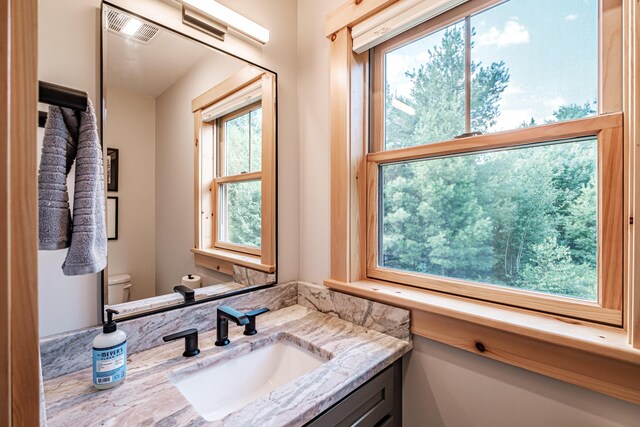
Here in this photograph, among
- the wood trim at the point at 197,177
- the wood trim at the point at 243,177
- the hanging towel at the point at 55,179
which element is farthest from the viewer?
the wood trim at the point at 243,177

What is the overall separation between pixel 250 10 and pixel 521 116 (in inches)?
43.9

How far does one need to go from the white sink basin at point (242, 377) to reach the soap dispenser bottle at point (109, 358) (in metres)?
0.14

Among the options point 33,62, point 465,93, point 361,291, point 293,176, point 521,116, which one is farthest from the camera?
point 293,176

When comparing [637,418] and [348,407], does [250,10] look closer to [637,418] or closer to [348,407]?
[348,407]

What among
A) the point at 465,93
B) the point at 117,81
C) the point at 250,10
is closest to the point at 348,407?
the point at 465,93

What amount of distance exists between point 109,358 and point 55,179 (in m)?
0.46

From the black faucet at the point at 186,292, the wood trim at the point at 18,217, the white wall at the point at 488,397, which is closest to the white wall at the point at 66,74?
the black faucet at the point at 186,292

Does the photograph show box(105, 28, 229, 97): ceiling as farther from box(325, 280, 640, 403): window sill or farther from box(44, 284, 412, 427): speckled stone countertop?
box(325, 280, 640, 403): window sill

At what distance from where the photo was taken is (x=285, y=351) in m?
1.07

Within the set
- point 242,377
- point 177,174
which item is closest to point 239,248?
point 177,174

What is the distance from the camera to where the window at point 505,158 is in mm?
759

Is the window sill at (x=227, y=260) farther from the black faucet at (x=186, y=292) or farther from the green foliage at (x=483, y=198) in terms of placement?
the green foliage at (x=483, y=198)

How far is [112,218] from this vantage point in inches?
35.8

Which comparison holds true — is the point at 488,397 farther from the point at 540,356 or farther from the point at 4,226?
the point at 4,226
